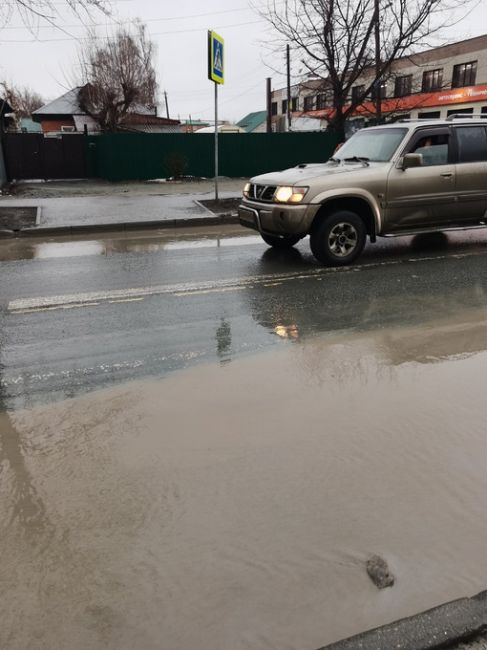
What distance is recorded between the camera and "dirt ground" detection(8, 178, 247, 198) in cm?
1689

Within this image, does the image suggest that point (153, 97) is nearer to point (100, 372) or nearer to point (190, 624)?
point (100, 372)

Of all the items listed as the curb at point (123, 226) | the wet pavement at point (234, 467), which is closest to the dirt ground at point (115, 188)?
the curb at point (123, 226)

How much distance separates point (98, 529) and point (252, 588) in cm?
78

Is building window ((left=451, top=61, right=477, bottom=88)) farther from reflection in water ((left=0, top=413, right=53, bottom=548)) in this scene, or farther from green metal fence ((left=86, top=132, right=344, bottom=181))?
reflection in water ((left=0, top=413, right=53, bottom=548))

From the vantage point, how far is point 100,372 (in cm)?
414

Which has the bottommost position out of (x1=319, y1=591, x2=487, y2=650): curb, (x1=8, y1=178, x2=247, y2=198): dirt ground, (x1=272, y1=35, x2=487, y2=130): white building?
(x1=319, y1=591, x2=487, y2=650): curb

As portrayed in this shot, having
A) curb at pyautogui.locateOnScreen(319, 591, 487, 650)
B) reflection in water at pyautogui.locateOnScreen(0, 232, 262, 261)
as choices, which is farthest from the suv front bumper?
curb at pyautogui.locateOnScreen(319, 591, 487, 650)

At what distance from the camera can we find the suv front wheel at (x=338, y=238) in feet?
23.5

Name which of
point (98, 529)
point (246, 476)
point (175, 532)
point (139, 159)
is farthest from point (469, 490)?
point (139, 159)

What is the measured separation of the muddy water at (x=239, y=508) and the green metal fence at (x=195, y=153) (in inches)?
694

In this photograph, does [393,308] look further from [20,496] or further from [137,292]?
[20,496]

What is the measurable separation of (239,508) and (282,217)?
500 cm

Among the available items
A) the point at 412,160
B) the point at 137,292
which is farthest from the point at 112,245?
the point at 412,160

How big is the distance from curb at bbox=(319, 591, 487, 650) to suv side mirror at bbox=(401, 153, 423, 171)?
620 cm
